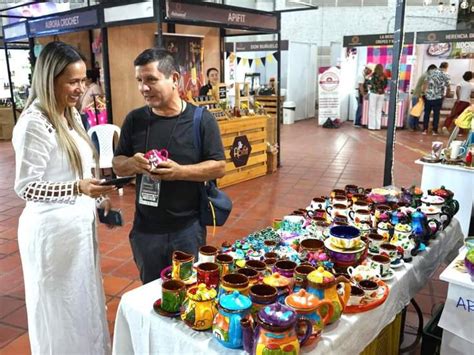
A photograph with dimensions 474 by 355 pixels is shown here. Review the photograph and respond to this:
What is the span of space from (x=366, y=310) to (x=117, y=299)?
203 centimetres

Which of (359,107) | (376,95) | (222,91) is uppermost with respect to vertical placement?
(222,91)

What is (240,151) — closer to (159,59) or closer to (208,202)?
(208,202)

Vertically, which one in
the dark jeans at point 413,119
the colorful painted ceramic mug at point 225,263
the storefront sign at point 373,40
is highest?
the storefront sign at point 373,40

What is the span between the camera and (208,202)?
198 centimetres

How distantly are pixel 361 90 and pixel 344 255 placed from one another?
10992mm

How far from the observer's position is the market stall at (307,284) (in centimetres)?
135

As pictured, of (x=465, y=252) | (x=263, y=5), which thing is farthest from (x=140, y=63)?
(x=263, y=5)

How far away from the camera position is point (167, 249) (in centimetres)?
192

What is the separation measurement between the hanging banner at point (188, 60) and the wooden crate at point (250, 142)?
0.85 m

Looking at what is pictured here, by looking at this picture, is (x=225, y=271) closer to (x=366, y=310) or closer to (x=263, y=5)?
(x=366, y=310)

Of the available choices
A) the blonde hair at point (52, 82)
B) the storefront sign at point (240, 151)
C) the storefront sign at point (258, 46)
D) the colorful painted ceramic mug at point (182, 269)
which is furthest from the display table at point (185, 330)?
the storefront sign at point (258, 46)

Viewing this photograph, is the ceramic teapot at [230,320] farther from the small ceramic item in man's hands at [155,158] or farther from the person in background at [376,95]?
the person in background at [376,95]

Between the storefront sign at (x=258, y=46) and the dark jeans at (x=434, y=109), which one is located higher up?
the storefront sign at (x=258, y=46)

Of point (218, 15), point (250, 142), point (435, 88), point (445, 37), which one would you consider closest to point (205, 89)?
point (250, 142)
